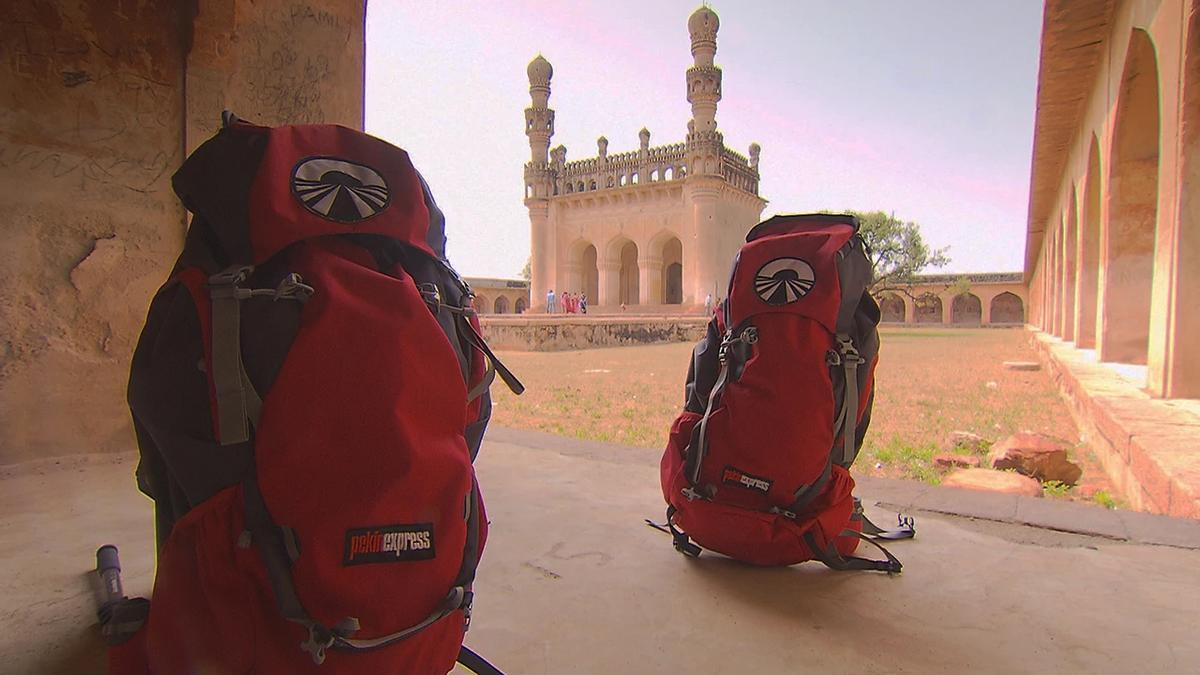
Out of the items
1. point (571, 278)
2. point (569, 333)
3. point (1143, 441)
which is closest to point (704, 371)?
point (1143, 441)

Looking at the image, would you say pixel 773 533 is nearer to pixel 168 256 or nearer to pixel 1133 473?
pixel 1133 473

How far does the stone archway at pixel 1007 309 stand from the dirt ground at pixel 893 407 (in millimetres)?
30072

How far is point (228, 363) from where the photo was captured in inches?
39.5

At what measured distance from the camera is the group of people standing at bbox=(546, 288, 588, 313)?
25.9 metres

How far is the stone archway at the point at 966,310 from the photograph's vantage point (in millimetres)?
37062

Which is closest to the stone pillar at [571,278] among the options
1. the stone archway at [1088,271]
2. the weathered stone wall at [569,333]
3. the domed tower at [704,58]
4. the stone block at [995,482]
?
the domed tower at [704,58]

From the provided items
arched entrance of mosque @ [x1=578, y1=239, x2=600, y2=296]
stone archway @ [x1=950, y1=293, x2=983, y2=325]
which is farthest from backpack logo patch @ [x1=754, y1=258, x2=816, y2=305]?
stone archway @ [x1=950, y1=293, x2=983, y2=325]

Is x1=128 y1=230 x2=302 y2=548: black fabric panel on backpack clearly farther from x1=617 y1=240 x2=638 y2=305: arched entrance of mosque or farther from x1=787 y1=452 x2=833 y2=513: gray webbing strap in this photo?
x1=617 y1=240 x2=638 y2=305: arched entrance of mosque

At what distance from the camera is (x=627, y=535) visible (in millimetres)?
2150

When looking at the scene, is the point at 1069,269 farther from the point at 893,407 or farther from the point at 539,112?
the point at 539,112

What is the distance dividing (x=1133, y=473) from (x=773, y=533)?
2.75 meters

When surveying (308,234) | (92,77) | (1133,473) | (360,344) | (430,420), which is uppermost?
(92,77)

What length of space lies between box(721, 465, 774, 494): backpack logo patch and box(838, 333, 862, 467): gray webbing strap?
0.25m

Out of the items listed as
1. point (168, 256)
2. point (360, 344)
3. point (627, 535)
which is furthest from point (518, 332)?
point (360, 344)
